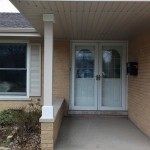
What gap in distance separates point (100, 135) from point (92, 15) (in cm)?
283

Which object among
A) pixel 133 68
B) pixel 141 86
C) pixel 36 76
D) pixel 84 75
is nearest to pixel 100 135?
pixel 141 86

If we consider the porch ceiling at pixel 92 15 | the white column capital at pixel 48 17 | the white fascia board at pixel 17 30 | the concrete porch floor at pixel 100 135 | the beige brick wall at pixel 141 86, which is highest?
the white fascia board at pixel 17 30

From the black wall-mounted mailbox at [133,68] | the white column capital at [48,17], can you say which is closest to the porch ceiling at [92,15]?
the white column capital at [48,17]

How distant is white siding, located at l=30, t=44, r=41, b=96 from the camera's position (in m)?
9.51

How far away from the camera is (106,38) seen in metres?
9.38

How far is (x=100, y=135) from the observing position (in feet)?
23.3

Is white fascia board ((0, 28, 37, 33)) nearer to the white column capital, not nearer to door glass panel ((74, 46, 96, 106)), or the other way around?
door glass panel ((74, 46, 96, 106))

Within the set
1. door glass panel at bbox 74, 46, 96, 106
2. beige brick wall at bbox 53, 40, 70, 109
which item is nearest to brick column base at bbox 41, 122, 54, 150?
beige brick wall at bbox 53, 40, 70, 109

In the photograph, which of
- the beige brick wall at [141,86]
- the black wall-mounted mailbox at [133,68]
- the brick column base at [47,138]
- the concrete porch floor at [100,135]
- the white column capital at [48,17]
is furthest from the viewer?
the black wall-mounted mailbox at [133,68]

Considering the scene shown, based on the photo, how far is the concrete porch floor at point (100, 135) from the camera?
618 cm

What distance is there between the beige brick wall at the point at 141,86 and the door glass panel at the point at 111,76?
660 millimetres

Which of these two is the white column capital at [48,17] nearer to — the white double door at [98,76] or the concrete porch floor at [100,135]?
the concrete porch floor at [100,135]

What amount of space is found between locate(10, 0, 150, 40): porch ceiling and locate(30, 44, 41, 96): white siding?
1.49 m

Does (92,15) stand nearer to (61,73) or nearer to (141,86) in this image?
(141,86)
